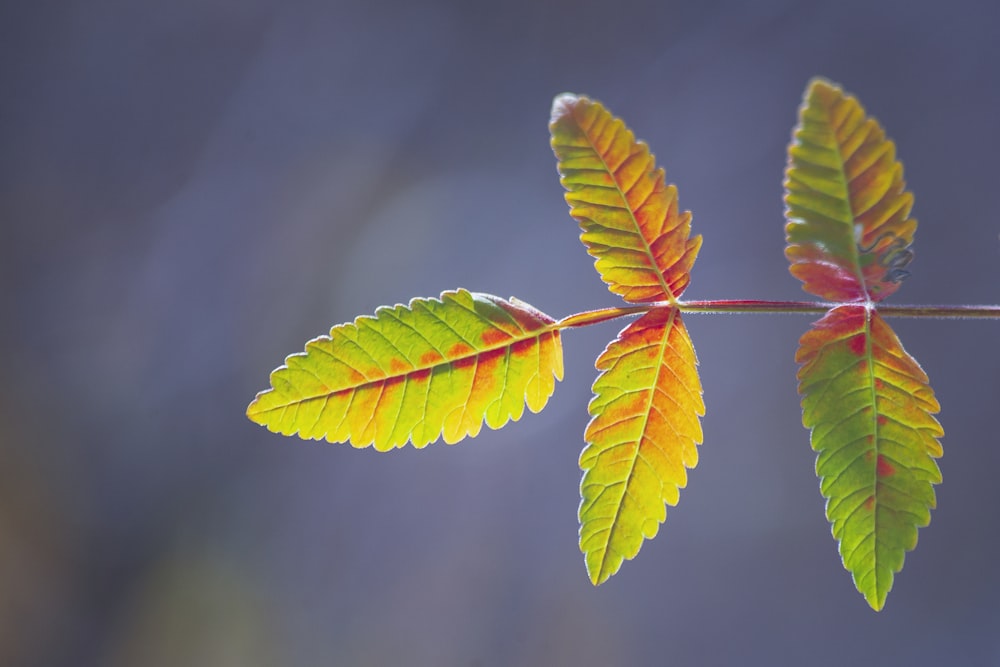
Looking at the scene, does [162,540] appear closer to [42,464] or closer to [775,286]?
[42,464]

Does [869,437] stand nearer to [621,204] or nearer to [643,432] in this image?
[643,432]

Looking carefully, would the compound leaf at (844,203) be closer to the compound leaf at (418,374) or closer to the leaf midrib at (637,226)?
the leaf midrib at (637,226)

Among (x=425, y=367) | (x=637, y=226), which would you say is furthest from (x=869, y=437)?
(x=425, y=367)

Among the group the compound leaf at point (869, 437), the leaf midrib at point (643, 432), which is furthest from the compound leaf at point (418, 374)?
the compound leaf at point (869, 437)

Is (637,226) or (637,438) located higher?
(637,226)

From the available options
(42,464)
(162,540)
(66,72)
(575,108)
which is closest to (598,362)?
(575,108)

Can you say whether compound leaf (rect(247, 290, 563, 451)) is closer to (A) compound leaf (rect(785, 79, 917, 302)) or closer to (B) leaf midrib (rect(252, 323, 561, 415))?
(B) leaf midrib (rect(252, 323, 561, 415))
